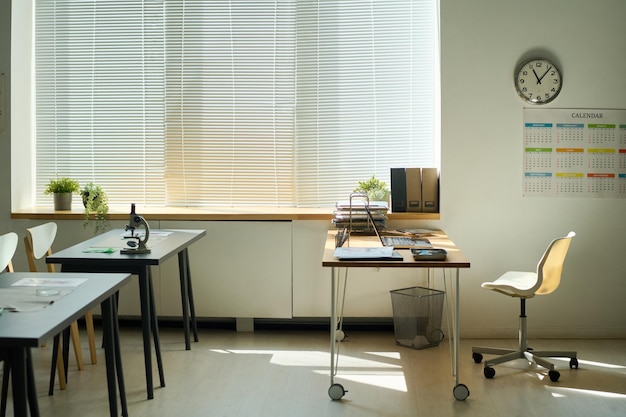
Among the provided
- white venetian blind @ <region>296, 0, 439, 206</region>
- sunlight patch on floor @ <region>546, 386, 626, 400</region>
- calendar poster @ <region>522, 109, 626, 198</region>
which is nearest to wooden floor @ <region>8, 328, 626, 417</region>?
sunlight patch on floor @ <region>546, 386, 626, 400</region>

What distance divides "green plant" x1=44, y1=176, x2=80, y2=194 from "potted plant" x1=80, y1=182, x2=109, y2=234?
20 cm

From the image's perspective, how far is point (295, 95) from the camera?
5406 millimetres

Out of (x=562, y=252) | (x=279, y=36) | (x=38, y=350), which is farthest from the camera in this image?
(x=279, y=36)

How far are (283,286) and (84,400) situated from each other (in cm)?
174

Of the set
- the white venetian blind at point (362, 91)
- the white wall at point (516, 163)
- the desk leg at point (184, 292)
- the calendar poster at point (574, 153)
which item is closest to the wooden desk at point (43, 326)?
the desk leg at point (184, 292)

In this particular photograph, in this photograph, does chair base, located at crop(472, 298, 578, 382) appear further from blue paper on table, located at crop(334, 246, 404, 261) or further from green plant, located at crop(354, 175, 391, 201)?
green plant, located at crop(354, 175, 391, 201)

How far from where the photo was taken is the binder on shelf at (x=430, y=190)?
5.07 meters

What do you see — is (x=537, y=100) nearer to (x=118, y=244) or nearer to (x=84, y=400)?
(x=118, y=244)

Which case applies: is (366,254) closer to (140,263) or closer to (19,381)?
(140,263)

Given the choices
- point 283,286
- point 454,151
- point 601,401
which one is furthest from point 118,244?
point 601,401

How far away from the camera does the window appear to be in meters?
5.35

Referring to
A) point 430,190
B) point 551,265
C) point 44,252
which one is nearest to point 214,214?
point 44,252

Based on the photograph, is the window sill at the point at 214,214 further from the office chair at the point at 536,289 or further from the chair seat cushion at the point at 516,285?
the office chair at the point at 536,289

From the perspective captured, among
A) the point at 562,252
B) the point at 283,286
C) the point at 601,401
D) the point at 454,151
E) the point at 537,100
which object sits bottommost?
the point at 601,401
